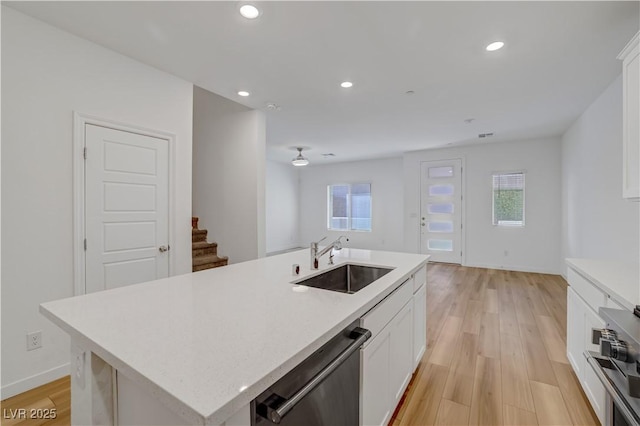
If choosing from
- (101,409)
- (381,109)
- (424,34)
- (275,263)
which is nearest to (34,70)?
(275,263)

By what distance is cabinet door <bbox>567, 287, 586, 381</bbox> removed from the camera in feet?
6.28

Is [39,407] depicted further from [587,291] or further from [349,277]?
[587,291]

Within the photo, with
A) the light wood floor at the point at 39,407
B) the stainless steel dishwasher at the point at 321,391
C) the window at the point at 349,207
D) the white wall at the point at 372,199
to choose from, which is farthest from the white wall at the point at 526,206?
the light wood floor at the point at 39,407

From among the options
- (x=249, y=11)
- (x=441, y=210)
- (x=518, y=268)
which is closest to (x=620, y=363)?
(x=249, y=11)

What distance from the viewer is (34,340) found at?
2.07m

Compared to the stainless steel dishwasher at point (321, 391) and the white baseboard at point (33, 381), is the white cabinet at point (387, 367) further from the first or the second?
the white baseboard at point (33, 381)

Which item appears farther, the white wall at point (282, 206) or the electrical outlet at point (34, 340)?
the white wall at point (282, 206)

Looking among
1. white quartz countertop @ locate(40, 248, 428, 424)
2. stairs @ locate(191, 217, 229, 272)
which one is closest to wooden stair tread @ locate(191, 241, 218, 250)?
stairs @ locate(191, 217, 229, 272)

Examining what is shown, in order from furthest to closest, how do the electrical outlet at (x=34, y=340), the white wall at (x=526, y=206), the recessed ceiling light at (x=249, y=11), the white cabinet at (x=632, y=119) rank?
the white wall at (x=526, y=206) < the electrical outlet at (x=34, y=340) < the recessed ceiling light at (x=249, y=11) < the white cabinet at (x=632, y=119)

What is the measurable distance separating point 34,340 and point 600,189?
5689mm

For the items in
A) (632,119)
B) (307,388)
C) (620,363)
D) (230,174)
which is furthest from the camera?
(230,174)

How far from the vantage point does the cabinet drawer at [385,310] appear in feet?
4.25

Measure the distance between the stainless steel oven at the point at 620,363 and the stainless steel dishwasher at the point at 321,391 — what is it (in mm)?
894

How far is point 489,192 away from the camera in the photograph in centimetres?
595
